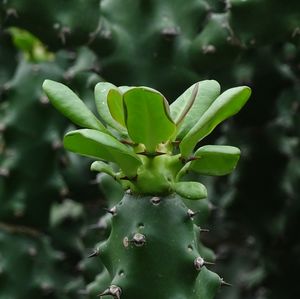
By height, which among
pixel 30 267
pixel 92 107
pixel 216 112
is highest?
pixel 216 112

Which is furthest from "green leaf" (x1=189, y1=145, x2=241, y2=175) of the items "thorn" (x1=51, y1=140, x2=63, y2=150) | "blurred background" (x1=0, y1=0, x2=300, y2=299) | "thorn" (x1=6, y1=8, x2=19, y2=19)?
"thorn" (x1=51, y1=140, x2=63, y2=150)

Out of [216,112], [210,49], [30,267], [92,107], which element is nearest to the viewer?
[216,112]

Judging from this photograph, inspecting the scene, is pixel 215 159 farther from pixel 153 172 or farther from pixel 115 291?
pixel 115 291

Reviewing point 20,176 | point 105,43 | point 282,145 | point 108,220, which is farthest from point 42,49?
point 108,220

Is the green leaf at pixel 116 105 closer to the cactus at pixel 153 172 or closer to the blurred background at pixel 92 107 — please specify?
the cactus at pixel 153 172

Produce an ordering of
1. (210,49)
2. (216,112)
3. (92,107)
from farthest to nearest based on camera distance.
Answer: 1. (92,107)
2. (210,49)
3. (216,112)

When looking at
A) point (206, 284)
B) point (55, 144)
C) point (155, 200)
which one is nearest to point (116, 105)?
point (155, 200)

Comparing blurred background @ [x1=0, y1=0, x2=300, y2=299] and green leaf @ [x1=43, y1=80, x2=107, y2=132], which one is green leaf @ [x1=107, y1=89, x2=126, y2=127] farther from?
blurred background @ [x1=0, y1=0, x2=300, y2=299]
